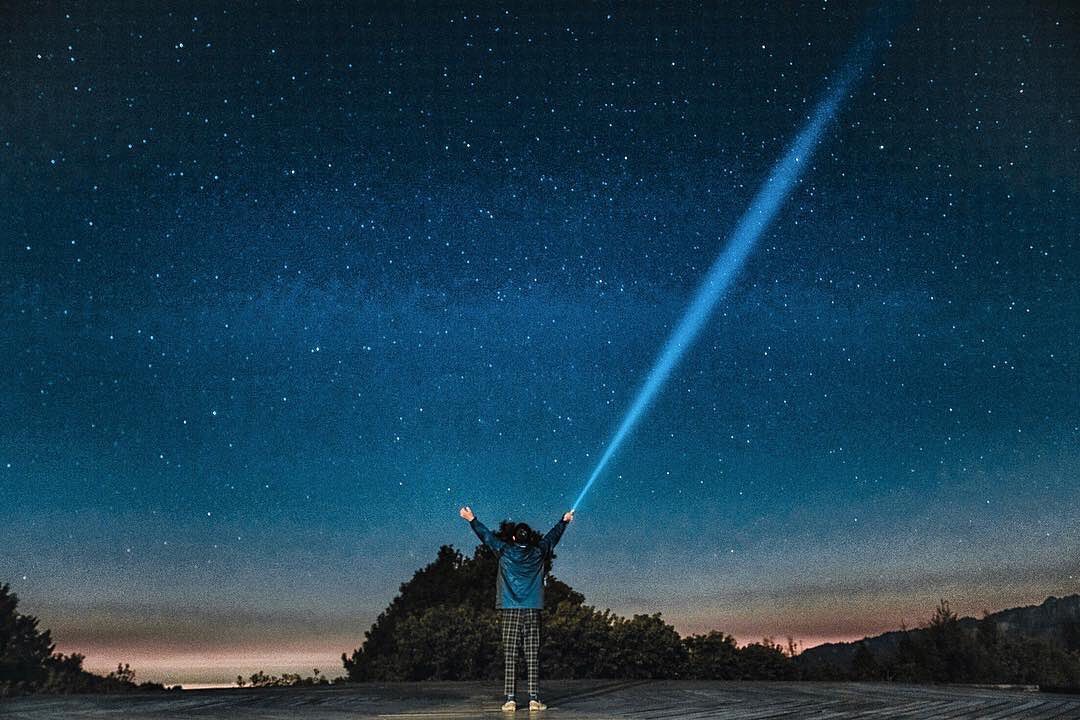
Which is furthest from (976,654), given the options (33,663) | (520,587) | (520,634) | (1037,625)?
(33,663)

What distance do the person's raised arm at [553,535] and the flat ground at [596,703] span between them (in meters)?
1.47

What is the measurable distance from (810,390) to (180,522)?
13042mm

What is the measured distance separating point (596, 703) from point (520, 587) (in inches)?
59.3

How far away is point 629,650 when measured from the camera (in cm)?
1558

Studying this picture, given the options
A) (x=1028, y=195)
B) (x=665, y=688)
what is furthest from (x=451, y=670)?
(x=1028, y=195)

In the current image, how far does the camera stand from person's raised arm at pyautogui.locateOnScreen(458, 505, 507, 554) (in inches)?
361

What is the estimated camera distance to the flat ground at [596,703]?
27.3 ft

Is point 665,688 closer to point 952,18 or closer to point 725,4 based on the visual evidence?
point 725,4

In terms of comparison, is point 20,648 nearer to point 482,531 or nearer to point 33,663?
point 33,663

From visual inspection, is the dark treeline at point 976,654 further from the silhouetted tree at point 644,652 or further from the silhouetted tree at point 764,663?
the silhouetted tree at point 644,652

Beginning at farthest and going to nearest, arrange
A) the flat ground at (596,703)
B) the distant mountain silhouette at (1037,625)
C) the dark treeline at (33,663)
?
the distant mountain silhouette at (1037,625) < the dark treeline at (33,663) < the flat ground at (596,703)

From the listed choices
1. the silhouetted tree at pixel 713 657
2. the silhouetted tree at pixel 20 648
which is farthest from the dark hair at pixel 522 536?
the silhouetted tree at pixel 20 648

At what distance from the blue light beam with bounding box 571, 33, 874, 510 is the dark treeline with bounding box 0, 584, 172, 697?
35.0ft

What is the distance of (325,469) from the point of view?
1964 centimetres
